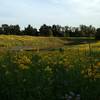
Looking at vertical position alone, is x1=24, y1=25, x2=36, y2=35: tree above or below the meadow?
below

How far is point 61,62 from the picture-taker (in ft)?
26.9

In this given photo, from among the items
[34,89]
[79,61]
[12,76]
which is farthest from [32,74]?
[79,61]

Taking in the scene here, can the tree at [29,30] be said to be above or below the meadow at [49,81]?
below

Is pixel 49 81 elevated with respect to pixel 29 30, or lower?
elevated

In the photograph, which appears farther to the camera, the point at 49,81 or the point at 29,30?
the point at 29,30

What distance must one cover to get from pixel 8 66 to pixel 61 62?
1.17m

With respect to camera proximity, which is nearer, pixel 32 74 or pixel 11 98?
pixel 11 98

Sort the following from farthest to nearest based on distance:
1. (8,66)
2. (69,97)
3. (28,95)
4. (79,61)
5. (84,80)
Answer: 1. (79,61)
2. (8,66)
3. (84,80)
4. (28,95)
5. (69,97)

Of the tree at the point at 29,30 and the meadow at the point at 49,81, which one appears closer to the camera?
the meadow at the point at 49,81

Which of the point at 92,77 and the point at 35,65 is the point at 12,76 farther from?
the point at 92,77

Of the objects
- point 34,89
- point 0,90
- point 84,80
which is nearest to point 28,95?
point 34,89

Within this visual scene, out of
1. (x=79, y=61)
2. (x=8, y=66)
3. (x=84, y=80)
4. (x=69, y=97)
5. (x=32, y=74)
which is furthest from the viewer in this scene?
(x=79, y=61)

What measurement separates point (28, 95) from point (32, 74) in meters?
1.00

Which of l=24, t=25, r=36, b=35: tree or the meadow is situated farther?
l=24, t=25, r=36, b=35: tree
